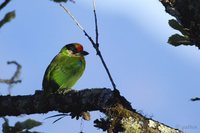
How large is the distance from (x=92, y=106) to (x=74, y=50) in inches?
180

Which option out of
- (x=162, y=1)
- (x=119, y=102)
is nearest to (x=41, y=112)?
(x=119, y=102)

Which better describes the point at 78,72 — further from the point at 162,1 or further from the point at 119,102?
the point at 162,1

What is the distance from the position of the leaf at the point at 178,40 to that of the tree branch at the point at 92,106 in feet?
2.34

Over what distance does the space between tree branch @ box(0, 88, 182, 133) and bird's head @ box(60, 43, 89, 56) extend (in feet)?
11.3

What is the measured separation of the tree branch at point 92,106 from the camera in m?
3.40

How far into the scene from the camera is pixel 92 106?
12.8 ft

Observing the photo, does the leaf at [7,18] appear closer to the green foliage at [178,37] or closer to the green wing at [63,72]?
the green foliage at [178,37]

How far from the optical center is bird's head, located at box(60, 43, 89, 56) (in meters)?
8.16

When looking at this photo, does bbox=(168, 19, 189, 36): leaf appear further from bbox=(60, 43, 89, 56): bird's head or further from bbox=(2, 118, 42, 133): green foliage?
bbox=(60, 43, 89, 56): bird's head

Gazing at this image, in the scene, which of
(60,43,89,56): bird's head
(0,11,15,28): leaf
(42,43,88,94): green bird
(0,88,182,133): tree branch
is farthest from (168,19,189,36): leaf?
(60,43,89,56): bird's head

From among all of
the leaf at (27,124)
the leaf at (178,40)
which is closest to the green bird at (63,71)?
the leaf at (178,40)

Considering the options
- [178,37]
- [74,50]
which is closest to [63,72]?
[74,50]

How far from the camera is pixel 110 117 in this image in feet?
11.5

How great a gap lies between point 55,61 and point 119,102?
11.5ft
